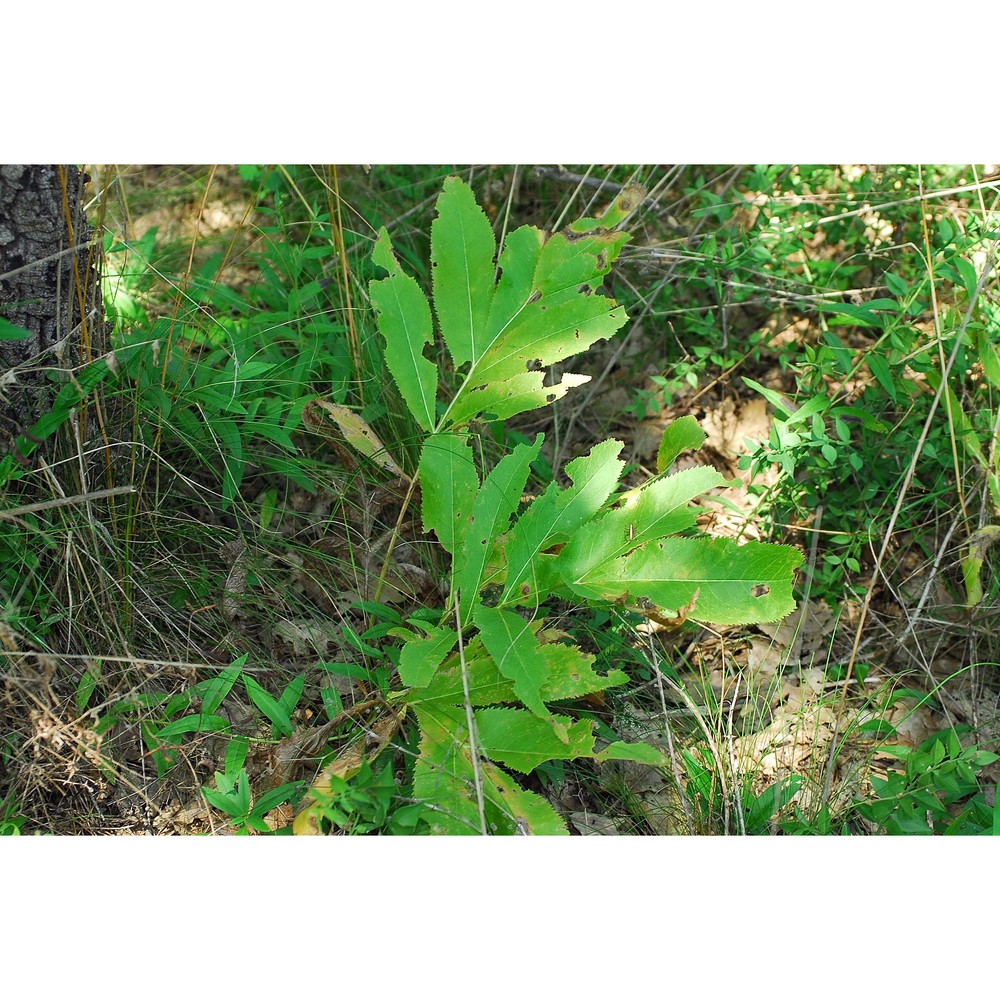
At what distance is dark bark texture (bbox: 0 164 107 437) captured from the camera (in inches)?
68.8

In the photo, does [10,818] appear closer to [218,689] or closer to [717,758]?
[218,689]

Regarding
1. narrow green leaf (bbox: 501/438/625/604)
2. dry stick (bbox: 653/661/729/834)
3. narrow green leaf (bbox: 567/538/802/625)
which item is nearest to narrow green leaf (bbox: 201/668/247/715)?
narrow green leaf (bbox: 501/438/625/604)

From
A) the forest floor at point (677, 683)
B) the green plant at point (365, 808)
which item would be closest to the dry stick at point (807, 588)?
the forest floor at point (677, 683)

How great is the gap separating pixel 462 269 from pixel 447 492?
46 cm

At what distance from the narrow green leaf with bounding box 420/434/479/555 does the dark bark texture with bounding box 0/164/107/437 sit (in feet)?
2.46

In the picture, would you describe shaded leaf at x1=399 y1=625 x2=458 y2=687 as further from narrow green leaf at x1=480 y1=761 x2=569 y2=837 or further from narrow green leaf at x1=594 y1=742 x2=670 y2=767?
narrow green leaf at x1=594 y1=742 x2=670 y2=767

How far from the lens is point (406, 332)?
6.02 feet

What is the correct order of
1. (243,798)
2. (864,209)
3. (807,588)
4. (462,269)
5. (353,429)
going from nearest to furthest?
(243,798)
(462,269)
(353,429)
(807,588)
(864,209)

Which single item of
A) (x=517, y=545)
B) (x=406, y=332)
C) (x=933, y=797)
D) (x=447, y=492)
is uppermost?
(x=406, y=332)

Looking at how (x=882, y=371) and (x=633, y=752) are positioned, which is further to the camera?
(x=882, y=371)

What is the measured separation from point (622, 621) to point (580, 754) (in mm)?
435

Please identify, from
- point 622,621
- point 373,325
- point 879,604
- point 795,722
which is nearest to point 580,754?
point 622,621

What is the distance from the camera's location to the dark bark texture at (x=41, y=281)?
5.74 feet

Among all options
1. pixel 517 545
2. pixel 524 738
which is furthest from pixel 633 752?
pixel 517 545
